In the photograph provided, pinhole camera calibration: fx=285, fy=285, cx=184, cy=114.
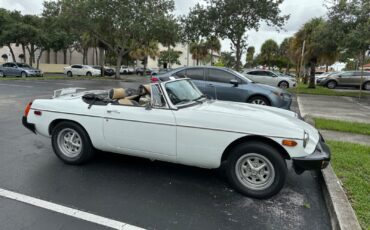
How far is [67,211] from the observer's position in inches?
122

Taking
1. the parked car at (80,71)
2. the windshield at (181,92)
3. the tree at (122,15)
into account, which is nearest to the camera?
the windshield at (181,92)

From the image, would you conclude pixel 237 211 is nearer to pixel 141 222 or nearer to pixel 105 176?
pixel 141 222

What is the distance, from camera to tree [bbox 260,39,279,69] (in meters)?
61.2

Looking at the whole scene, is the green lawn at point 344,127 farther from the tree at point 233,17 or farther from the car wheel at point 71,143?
the tree at point 233,17

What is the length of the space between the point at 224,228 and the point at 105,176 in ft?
6.38

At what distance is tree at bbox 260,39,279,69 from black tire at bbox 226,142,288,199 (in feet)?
201

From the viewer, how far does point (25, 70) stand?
88.1 feet

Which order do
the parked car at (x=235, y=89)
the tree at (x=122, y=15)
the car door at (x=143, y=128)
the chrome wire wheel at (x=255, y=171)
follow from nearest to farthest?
the chrome wire wheel at (x=255, y=171) → the car door at (x=143, y=128) → the parked car at (x=235, y=89) → the tree at (x=122, y=15)

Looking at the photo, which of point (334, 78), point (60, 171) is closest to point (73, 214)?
point (60, 171)

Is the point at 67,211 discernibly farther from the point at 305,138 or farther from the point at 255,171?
the point at 305,138

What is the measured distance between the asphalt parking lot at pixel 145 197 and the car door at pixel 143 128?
464mm

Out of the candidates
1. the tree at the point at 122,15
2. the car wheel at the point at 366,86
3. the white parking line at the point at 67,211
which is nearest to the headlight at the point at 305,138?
the white parking line at the point at 67,211

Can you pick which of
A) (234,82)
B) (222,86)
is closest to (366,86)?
(222,86)

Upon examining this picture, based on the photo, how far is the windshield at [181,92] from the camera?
13.1 feet
